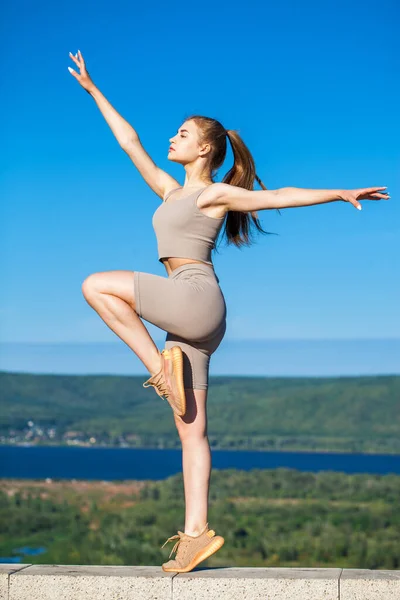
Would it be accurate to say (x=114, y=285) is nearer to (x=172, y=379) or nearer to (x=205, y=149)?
(x=172, y=379)

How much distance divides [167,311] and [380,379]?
155376 millimetres

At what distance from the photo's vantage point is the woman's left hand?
4.74 meters

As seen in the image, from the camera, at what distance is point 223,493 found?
9412 centimetres

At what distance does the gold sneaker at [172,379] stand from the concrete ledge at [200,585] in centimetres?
85

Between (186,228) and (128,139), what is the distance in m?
0.74

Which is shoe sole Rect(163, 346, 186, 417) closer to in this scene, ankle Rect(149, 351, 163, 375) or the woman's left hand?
ankle Rect(149, 351, 163, 375)

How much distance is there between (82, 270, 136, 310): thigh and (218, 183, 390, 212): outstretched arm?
642 millimetres

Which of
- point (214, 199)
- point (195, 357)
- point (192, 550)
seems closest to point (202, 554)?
point (192, 550)

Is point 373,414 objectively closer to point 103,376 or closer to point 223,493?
point 103,376

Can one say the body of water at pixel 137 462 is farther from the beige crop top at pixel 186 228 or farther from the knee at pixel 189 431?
the beige crop top at pixel 186 228

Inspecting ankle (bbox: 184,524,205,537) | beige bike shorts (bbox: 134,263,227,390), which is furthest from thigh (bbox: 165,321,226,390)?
ankle (bbox: 184,524,205,537)

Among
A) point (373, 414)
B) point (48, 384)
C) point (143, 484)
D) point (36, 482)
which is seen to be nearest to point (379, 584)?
point (143, 484)

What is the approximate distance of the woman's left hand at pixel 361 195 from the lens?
4.74 m

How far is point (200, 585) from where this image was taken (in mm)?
4984
